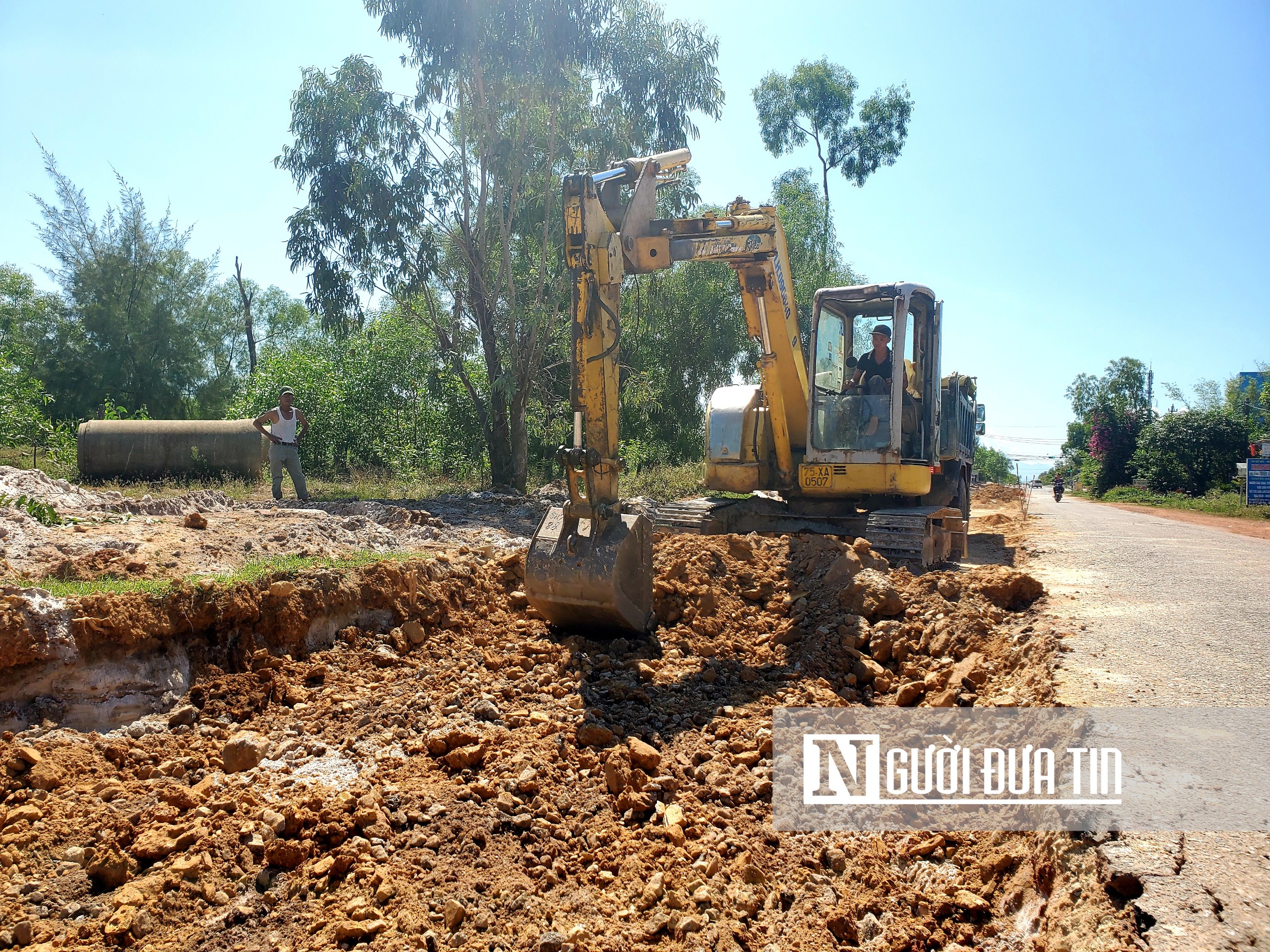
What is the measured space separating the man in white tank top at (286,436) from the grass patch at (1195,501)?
22.3 metres

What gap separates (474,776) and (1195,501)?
2784 cm

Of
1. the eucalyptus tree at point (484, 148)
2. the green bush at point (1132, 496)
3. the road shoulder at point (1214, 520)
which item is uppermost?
the eucalyptus tree at point (484, 148)

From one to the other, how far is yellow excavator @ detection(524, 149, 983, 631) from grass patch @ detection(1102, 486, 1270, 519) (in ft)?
50.9

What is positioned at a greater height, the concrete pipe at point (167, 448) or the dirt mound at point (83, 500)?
the concrete pipe at point (167, 448)

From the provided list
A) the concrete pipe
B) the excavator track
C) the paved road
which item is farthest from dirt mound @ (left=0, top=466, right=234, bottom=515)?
the paved road

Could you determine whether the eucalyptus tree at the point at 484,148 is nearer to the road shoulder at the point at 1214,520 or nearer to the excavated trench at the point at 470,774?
the excavated trench at the point at 470,774

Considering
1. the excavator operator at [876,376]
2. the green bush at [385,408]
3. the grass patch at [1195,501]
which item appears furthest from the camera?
the grass patch at [1195,501]

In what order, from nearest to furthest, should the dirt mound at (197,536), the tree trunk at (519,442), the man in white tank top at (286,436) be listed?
the dirt mound at (197,536) < the man in white tank top at (286,436) < the tree trunk at (519,442)

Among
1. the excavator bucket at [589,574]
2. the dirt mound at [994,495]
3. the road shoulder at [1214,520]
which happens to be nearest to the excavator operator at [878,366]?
the excavator bucket at [589,574]

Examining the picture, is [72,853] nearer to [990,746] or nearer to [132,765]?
[132,765]

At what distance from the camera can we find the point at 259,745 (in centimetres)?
402

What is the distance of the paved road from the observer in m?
2.29

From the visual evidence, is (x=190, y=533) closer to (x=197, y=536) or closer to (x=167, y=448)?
(x=197, y=536)

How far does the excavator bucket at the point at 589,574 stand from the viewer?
16.8 ft
